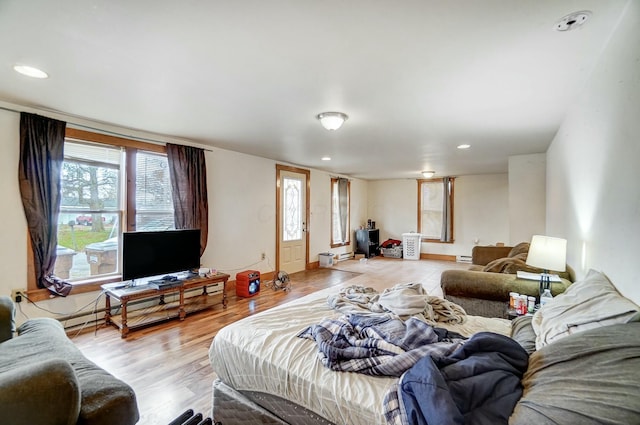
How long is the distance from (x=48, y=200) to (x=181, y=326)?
6.31 feet

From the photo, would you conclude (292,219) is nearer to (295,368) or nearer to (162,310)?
(162,310)

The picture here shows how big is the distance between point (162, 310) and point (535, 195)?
235 inches

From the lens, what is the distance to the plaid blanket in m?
1.35

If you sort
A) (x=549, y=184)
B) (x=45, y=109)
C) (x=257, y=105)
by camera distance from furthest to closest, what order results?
(x=549, y=184)
(x=45, y=109)
(x=257, y=105)

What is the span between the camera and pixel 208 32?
165 centimetres

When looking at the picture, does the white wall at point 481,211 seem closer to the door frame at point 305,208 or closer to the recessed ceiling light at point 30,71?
the door frame at point 305,208

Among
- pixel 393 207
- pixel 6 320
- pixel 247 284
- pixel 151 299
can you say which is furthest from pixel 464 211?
pixel 6 320

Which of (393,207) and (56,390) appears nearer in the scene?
(56,390)

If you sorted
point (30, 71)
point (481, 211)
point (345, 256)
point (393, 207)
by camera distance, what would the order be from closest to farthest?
point (30, 71)
point (481, 211)
point (345, 256)
point (393, 207)

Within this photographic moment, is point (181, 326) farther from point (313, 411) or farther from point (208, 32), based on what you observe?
point (208, 32)

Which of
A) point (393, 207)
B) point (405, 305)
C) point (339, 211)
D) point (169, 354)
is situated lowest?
point (169, 354)

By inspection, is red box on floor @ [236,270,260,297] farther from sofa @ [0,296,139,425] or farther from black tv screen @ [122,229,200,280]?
sofa @ [0,296,139,425]

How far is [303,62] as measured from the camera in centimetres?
197

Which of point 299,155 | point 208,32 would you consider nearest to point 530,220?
point 299,155
